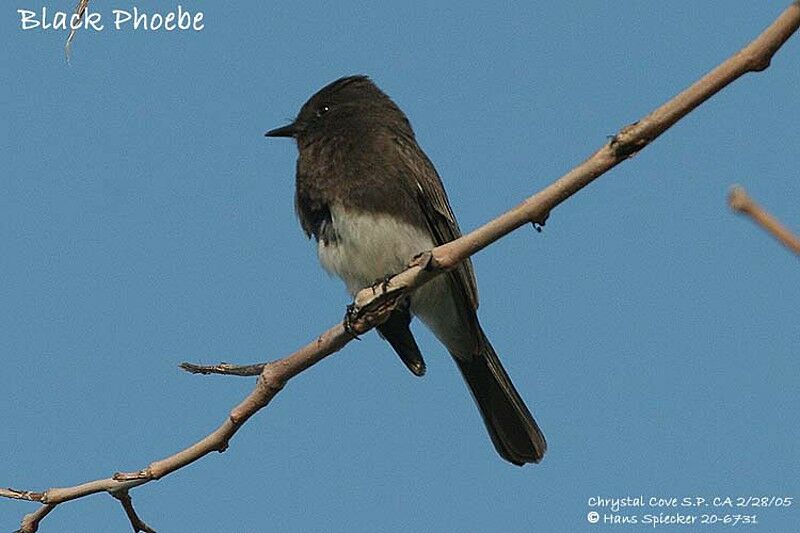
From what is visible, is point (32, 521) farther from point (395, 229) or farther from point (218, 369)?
point (395, 229)

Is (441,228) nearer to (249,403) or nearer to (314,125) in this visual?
(314,125)

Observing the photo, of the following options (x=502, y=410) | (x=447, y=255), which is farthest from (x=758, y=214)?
(x=502, y=410)

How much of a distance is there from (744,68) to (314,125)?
499 centimetres

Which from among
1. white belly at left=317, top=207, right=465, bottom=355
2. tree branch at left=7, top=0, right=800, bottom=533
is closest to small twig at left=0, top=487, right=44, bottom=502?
tree branch at left=7, top=0, right=800, bottom=533

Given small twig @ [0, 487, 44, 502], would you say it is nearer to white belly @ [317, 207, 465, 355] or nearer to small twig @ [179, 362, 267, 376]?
small twig @ [179, 362, 267, 376]

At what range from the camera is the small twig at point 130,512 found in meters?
3.80

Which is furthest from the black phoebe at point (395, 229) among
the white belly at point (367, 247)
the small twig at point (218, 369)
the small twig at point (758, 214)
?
the small twig at point (758, 214)

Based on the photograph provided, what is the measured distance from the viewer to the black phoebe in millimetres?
6016

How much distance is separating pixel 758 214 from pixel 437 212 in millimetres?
5388

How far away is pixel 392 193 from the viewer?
6102 mm

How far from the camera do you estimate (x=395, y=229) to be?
600cm

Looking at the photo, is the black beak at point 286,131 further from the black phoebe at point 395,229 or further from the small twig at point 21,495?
the small twig at point 21,495

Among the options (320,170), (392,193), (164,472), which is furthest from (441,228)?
(164,472)

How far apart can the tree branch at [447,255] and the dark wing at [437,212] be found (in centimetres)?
209
